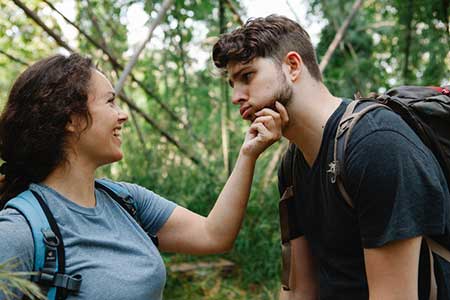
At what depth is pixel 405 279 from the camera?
1786 millimetres

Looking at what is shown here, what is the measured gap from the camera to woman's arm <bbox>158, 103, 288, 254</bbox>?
2195mm

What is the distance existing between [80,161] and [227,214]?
2.15 feet

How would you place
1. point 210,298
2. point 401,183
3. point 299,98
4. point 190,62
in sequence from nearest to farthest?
point 401,183 < point 299,98 < point 210,298 < point 190,62

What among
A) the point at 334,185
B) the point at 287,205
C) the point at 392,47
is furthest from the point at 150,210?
the point at 392,47

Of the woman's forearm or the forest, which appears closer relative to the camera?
the woman's forearm

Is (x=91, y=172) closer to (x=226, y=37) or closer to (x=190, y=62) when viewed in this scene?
(x=226, y=37)

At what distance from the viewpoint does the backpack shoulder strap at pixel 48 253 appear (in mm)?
1722

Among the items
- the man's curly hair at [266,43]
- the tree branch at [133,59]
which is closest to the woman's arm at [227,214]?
the man's curly hair at [266,43]

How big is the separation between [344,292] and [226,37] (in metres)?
1.12

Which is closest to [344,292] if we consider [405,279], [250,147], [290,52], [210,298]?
[405,279]

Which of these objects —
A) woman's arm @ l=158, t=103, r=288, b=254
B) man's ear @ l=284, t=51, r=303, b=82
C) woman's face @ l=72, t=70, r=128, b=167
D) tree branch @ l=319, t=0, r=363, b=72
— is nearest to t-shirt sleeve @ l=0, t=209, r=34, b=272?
woman's face @ l=72, t=70, r=128, b=167

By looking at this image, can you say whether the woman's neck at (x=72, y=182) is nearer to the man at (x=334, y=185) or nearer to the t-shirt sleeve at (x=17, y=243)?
the t-shirt sleeve at (x=17, y=243)

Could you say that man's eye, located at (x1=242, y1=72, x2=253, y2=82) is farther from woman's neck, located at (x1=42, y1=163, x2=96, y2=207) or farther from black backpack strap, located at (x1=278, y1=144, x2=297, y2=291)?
woman's neck, located at (x1=42, y1=163, x2=96, y2=207)

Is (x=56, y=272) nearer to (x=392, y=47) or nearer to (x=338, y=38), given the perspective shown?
(x=338, y=38)
